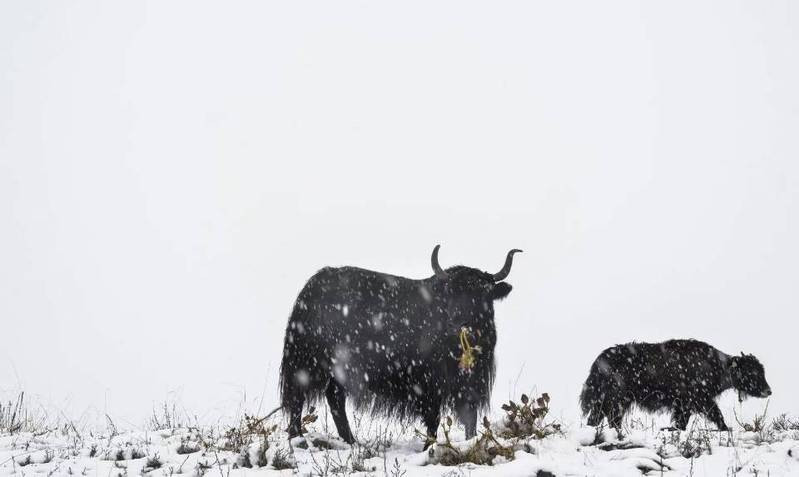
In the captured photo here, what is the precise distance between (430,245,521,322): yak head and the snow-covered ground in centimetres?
235

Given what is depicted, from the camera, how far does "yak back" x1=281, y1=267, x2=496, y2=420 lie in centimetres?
761

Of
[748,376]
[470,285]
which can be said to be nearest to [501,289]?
[470,285]

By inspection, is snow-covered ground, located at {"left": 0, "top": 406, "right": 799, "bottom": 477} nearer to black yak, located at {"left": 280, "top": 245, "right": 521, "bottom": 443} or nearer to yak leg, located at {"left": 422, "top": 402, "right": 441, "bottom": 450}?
yak leg, located at {"left": 422, "top": 402, "right": 441, "bottom": 450}

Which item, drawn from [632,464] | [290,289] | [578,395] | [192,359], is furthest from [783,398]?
[290,289]

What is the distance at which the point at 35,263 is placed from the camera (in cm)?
19225

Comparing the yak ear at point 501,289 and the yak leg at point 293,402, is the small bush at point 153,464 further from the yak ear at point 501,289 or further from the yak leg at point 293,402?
the yak ear at point 501,289

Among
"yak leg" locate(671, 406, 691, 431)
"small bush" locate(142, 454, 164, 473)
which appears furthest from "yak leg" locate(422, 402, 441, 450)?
"yak leg" locate(671, 406, 691, 431)

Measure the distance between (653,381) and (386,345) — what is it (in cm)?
474

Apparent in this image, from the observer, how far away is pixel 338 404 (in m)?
7.54

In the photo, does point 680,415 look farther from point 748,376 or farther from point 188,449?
point 188,449

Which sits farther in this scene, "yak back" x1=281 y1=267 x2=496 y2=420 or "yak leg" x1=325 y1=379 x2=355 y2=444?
"yak back" x1=281 y1=267 x2=496 y2=420

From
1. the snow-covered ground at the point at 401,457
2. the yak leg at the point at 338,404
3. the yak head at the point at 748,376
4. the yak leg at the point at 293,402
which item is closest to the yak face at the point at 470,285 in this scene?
the yak leg at the point at 338,404

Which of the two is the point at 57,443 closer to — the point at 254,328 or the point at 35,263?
the point at 254,328

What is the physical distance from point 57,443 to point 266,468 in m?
2.16
